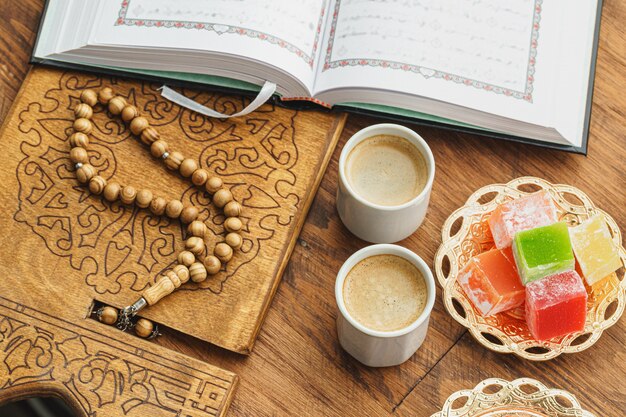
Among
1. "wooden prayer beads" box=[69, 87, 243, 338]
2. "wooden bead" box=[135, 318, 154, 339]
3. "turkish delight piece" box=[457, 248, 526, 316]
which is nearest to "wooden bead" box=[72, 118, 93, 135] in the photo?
"wooden prayer beads" box=[69, 87, 243, 338]

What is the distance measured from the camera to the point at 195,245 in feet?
3.27

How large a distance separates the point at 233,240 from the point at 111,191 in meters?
0.19

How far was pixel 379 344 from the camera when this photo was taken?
2.92 feet

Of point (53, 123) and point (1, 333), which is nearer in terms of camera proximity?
point (1, 333)

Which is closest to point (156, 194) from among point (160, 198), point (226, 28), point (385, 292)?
point (160, 198)

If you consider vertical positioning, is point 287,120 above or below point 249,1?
below

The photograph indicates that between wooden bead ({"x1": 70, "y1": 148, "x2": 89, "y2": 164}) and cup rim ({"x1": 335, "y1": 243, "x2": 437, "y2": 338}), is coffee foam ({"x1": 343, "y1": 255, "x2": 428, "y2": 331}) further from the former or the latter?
wooden bead ({"x1": 70, "y1": 148, "x2": 89, "y2": 164})

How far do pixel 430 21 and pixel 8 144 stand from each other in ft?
2.19

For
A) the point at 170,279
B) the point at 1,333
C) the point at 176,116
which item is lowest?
the point at 1,333

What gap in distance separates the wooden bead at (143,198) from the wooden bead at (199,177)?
7cm

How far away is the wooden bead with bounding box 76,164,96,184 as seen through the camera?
1.04m

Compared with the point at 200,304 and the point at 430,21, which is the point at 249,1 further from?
the point at 200,304

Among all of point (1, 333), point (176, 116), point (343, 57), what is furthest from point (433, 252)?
point (1, 333)

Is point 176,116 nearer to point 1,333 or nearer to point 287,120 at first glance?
point 287,120
